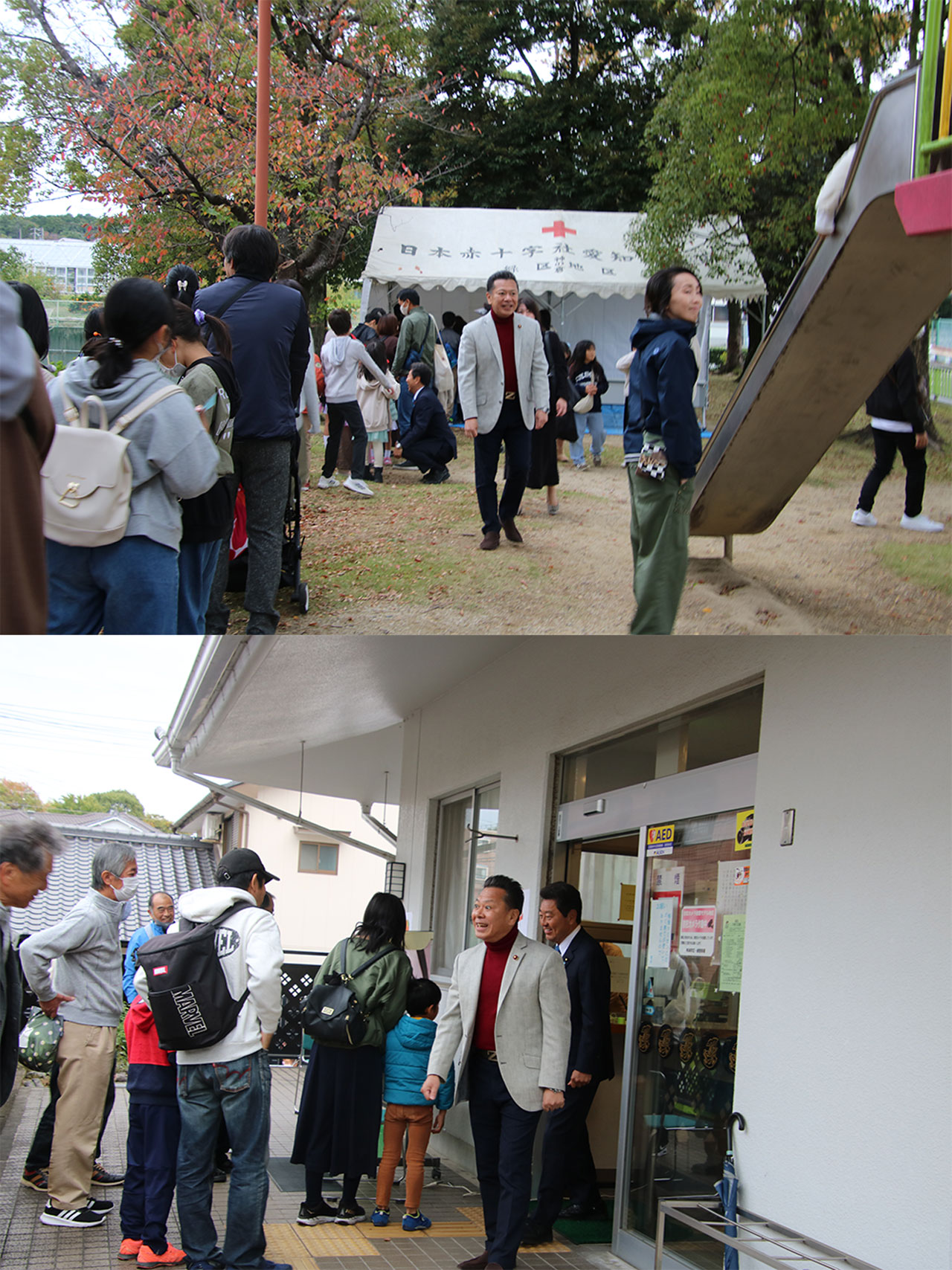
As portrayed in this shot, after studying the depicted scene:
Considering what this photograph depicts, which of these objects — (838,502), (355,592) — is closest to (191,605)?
(355,592)

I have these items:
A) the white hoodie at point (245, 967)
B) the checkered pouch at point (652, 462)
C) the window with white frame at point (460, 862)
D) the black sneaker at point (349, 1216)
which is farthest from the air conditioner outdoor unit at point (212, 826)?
the checkered pouch at point (652, 462)

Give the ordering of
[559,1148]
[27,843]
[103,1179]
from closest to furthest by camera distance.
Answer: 1. [27,843]
2. [559,1148]
3. [103,1179]

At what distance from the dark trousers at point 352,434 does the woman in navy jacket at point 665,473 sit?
1.95 ft

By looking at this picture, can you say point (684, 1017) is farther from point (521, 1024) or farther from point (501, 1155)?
point (501, 1155)

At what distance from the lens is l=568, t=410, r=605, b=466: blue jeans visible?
8.41 feet

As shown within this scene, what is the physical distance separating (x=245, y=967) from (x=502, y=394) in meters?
2.15

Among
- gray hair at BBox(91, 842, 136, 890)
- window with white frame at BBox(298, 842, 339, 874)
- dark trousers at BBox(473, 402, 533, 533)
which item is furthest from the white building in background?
window with white frame at BBox(298, 842, 339, 874)

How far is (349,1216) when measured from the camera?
4961 mm

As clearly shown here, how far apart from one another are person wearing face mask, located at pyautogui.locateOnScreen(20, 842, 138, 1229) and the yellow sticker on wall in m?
2.18

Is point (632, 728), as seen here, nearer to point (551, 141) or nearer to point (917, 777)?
point (917, 777)

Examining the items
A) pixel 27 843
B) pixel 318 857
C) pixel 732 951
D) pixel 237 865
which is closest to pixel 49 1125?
pixel 237 865

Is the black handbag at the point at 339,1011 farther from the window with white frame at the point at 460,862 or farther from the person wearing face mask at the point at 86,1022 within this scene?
the window with white frame at the point at 460,862

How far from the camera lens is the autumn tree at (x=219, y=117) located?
238 centimetres

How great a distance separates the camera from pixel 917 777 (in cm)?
311
